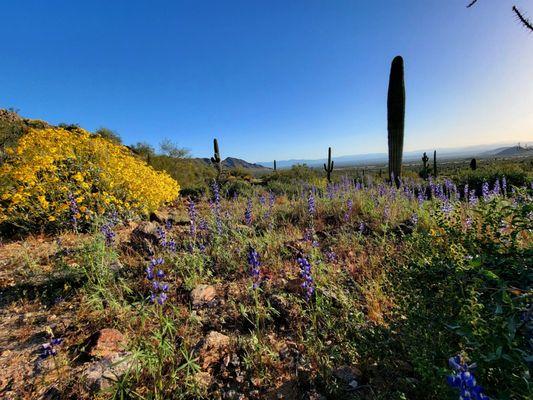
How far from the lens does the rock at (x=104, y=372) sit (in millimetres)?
1940

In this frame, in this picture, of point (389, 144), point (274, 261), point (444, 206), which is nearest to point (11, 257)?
point (274, 261)

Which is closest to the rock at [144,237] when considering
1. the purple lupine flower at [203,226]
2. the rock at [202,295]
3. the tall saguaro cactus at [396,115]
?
the purple lupine flower at [203,226]

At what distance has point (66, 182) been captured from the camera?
586 cm

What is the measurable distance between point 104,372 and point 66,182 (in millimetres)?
5120

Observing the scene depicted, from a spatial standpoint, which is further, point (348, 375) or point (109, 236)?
point (109, 236)

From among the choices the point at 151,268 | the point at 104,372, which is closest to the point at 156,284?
the point at 151,268

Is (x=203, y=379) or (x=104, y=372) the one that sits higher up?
(x=104, y=372)

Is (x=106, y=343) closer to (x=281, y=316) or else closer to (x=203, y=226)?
(x=281, y=316)

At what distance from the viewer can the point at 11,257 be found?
4504 mm

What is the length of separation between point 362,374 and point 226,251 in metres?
2.37

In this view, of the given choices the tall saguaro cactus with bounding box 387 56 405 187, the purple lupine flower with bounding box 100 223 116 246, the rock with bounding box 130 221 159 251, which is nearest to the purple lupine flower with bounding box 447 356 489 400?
the purple lupine flower with bounding box 100 223 116 246

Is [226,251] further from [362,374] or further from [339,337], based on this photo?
[362,374]

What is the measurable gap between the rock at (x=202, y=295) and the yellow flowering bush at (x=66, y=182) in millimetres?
3105

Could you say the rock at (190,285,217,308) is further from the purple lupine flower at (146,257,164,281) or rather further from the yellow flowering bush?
the yellow flowering bush
